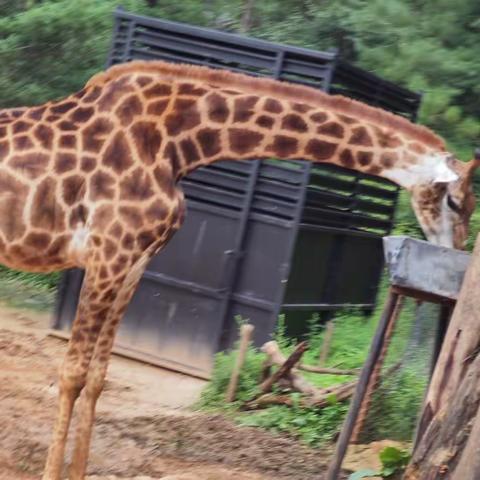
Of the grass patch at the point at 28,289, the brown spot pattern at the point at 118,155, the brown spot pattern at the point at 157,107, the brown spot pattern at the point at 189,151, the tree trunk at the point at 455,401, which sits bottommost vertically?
the grass patch at the point at 28,289

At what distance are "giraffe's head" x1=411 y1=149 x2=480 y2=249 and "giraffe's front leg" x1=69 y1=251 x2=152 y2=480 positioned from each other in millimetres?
1394

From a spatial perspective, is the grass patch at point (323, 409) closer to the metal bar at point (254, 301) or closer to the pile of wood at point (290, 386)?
the pile of wood at point (290, 386)

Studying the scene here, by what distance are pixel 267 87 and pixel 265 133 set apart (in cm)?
25

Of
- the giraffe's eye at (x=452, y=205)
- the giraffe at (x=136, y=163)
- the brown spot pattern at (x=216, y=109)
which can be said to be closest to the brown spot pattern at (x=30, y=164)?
the giraffe at (x=136, y=163)

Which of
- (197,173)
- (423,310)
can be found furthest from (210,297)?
(423,310)

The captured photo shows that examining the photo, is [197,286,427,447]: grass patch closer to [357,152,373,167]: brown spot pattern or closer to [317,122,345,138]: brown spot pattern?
[357,152,373,167]: brown spot pattern

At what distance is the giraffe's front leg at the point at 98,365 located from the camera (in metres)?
5.27

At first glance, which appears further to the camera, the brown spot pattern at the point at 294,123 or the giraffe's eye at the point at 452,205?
the brown spot pattern at the point at 294,123

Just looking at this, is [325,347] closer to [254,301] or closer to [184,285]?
[254,301]

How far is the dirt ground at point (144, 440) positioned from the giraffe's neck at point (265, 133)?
5.40 ft

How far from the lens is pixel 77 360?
5.28 meters

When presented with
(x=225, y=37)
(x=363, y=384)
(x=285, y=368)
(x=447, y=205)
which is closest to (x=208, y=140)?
(x=447, y=205)

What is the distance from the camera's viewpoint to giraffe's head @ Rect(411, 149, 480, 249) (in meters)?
5.19

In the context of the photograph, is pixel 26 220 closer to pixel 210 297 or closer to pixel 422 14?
pixel 210 297
